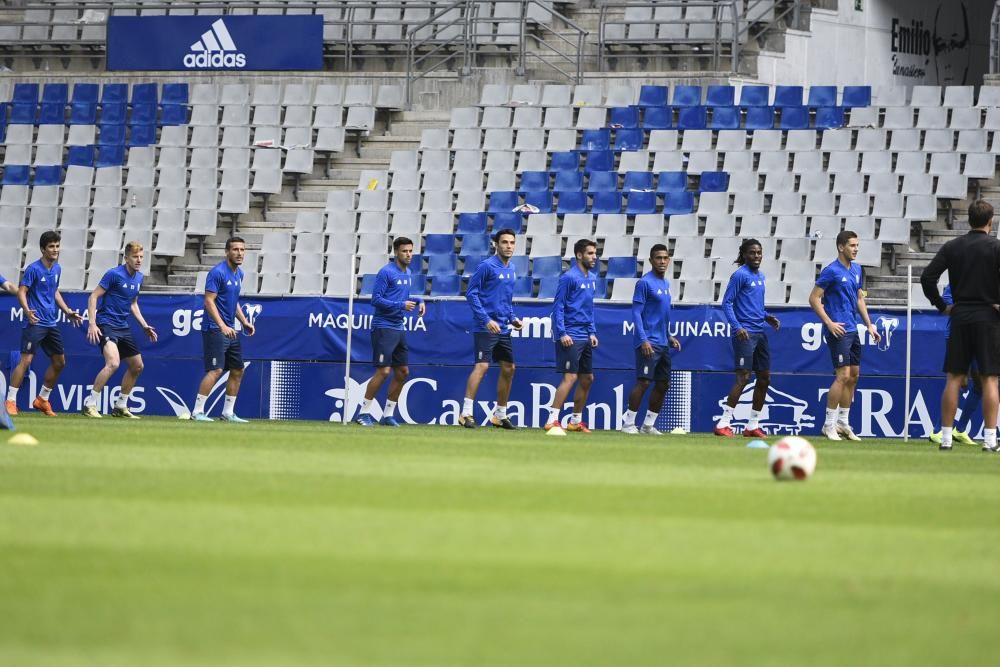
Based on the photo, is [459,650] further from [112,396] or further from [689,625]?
[112,396]

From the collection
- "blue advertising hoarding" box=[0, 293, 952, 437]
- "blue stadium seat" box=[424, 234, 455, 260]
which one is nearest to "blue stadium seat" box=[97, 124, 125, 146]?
"blue advertising hoarding" box=[0, 293, 952, 437]

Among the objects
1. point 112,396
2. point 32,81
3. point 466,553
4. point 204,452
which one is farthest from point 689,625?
point 32,81

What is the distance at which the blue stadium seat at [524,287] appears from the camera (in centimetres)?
2530

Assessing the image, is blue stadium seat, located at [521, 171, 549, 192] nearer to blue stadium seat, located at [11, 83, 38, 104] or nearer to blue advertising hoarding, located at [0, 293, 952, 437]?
blue advertising hoarding, located at [0, 293, 952, 437]

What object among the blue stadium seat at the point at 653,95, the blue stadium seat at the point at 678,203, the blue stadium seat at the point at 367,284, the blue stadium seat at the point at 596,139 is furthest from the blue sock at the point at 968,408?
the blue stadium seat at the point at 653,95

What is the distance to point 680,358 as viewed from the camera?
2216cm

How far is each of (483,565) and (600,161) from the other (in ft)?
69.8

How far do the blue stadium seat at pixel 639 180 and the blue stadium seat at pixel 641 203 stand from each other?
1.34 feet

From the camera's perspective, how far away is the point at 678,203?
26500mm

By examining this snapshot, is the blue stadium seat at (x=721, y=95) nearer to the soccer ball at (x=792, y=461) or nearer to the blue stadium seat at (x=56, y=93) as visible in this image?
the blue stadium seat at (x=56, y=93)

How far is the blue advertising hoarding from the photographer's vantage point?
2153 centimetres

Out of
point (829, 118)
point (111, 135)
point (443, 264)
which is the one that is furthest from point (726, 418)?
point (111, 135)

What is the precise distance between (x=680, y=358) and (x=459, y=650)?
1727 centimetres

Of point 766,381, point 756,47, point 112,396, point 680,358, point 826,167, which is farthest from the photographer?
point 756,47
